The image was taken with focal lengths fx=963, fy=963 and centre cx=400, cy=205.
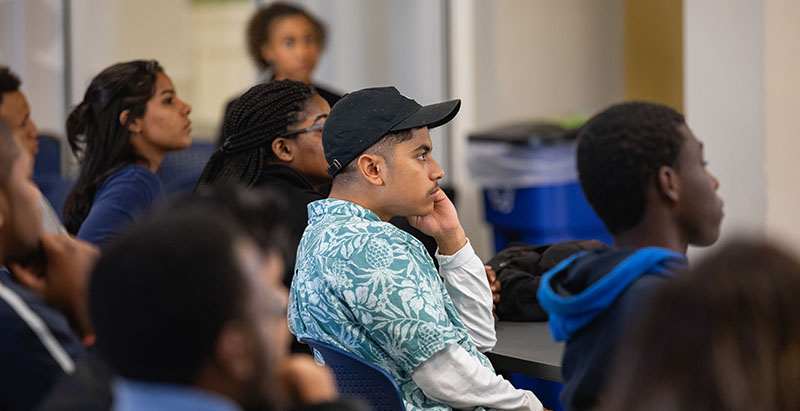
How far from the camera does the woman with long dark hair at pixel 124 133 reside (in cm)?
307

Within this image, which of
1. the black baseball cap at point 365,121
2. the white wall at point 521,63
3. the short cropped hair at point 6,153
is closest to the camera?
the short cropped hair at point 6,153

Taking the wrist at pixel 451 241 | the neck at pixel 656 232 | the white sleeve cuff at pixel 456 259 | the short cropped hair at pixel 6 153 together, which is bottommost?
the white sleeve cuff at pixel 456 259

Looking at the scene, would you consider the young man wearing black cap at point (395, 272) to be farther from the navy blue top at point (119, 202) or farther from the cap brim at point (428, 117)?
the navy blue top at point (119, 202)

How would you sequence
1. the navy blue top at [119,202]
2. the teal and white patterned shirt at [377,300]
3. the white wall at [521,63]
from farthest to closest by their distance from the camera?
the white wall at [521,63] → the navy blue top at [119,202] → the teal and white patterned shirt at [377,300]

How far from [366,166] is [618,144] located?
688mm

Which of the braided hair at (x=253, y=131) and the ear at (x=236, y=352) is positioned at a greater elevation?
the braided hair at (x=253, y=131)

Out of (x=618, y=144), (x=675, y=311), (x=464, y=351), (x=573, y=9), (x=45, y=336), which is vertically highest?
(x=573, y=9)

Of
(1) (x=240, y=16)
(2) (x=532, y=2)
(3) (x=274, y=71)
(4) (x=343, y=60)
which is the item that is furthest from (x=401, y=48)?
(1) (x=240, y=16)

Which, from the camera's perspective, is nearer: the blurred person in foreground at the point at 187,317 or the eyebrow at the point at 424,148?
the blurred person in foreground at the point at 187,317

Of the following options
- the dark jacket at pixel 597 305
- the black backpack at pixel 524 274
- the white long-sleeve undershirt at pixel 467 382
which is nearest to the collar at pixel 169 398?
the dark jacket at pixel 597 305

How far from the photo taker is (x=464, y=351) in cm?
187

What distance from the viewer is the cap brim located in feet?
6.81

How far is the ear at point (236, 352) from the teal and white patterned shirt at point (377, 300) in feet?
2.71

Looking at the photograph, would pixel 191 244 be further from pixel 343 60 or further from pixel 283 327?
pixel 343 60
